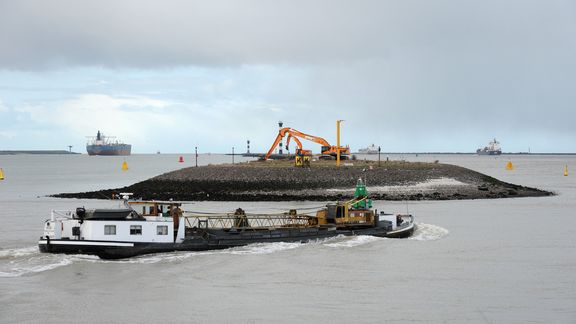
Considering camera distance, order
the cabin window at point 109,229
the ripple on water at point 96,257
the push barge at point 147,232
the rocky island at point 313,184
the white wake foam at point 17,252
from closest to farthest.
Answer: the ripple on water at point 96,257 → the push barge at point 147,232 → the white wake foam at point 17,252 → the cabin window at point 109,229 → the rocky island at point 313,184

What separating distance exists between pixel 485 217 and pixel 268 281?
31.6m

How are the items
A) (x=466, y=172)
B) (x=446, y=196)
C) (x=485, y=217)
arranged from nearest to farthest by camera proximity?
1. (x=485, y=217)
2. (x=446, y=196)
3. (x=466, y=172)

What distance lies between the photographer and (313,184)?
84500 mm

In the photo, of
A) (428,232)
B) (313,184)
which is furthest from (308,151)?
(428,232)

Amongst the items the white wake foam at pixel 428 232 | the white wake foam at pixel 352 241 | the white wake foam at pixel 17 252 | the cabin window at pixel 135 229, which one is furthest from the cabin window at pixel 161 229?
the white wake foam at pixel 428 232

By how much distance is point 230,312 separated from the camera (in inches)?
995

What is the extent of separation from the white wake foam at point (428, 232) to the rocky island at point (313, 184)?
78.7 feet

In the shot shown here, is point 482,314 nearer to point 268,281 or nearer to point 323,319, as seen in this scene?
point 323,319

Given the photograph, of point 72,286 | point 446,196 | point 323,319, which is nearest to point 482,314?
point 323,319

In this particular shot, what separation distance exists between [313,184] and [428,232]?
128 ft

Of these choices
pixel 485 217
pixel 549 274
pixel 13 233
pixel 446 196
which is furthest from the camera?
pixel 446 196

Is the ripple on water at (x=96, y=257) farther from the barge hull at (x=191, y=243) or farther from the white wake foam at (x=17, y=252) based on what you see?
the barge hull at (x=191, y=243)

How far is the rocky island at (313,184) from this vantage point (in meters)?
76.7

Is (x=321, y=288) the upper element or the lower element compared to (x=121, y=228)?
lower
